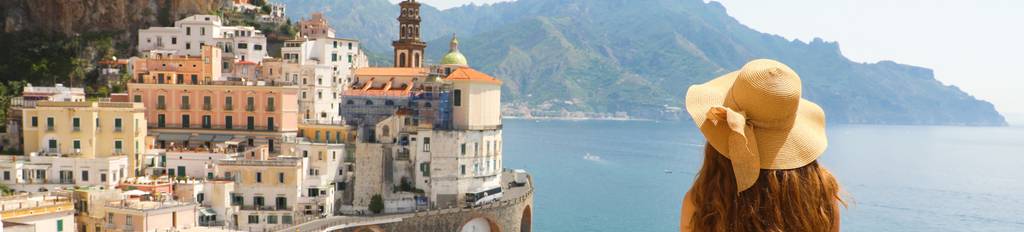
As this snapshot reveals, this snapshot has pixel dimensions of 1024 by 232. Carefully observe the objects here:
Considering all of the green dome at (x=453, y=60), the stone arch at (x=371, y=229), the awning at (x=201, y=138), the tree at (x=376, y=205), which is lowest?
the stone arch at (x=371, y=229)

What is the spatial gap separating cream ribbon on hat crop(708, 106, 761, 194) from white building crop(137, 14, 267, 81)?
47114 millimetres

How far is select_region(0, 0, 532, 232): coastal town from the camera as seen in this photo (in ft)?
120

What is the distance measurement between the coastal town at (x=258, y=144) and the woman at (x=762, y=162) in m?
31.3

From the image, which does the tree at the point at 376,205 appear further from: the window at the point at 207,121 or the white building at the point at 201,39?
the white building at the point at 201,39

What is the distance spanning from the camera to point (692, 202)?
9.87 feet

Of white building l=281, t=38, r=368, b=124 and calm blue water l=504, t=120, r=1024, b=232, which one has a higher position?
white building l=281, t=38, r=368, b=124

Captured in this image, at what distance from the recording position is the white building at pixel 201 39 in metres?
48.4

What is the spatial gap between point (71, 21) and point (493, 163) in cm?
2407

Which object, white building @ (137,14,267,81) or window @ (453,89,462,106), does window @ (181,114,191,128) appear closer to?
white building @ (137,14,267,81)

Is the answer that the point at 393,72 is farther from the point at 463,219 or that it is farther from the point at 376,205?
the point at 463,219

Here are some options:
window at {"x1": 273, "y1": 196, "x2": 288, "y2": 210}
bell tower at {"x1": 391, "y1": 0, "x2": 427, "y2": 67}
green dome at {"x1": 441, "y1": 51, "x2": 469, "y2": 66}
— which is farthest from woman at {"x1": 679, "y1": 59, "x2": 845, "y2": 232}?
bell tower at {"x1": 391, "y1": 0, "x2": 427, "y2": 67}

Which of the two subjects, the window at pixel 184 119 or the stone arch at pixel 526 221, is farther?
the stone arch at pixel 526 221

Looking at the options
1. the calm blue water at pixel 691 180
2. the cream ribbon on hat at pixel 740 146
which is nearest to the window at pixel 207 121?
the calm blue water at pixel 691 180

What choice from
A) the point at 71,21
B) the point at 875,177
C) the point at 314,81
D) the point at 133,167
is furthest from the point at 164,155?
the point at 875,177
